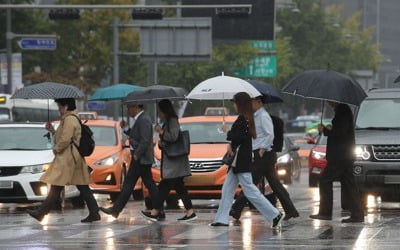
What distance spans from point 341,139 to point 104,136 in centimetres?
818

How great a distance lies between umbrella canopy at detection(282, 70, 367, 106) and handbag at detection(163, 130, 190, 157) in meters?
1.55

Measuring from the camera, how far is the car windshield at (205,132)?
68.1 feet

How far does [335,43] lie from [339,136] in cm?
7490

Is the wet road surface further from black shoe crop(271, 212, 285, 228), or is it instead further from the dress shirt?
the dress shirt

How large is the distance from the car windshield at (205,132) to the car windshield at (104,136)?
7.21ft

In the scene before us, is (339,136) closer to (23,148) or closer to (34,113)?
(23,148)

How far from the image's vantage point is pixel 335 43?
90250 millimetres

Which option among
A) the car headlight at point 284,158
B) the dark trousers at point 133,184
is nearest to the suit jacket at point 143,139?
the dark trousers at point 133,184

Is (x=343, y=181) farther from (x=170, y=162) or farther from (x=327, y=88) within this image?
(x=170, y=162)

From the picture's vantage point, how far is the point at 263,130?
52.7 ft

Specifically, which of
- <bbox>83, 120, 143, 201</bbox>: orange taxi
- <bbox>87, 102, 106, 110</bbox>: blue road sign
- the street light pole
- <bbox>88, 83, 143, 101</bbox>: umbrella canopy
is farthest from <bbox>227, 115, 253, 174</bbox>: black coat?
<bbox>87, 102, 106, 110</bbox>: blue road sign

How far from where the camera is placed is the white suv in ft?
63.9

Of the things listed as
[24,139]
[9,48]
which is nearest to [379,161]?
[24,139]

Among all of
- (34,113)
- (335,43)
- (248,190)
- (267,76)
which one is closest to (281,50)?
(267,76)
